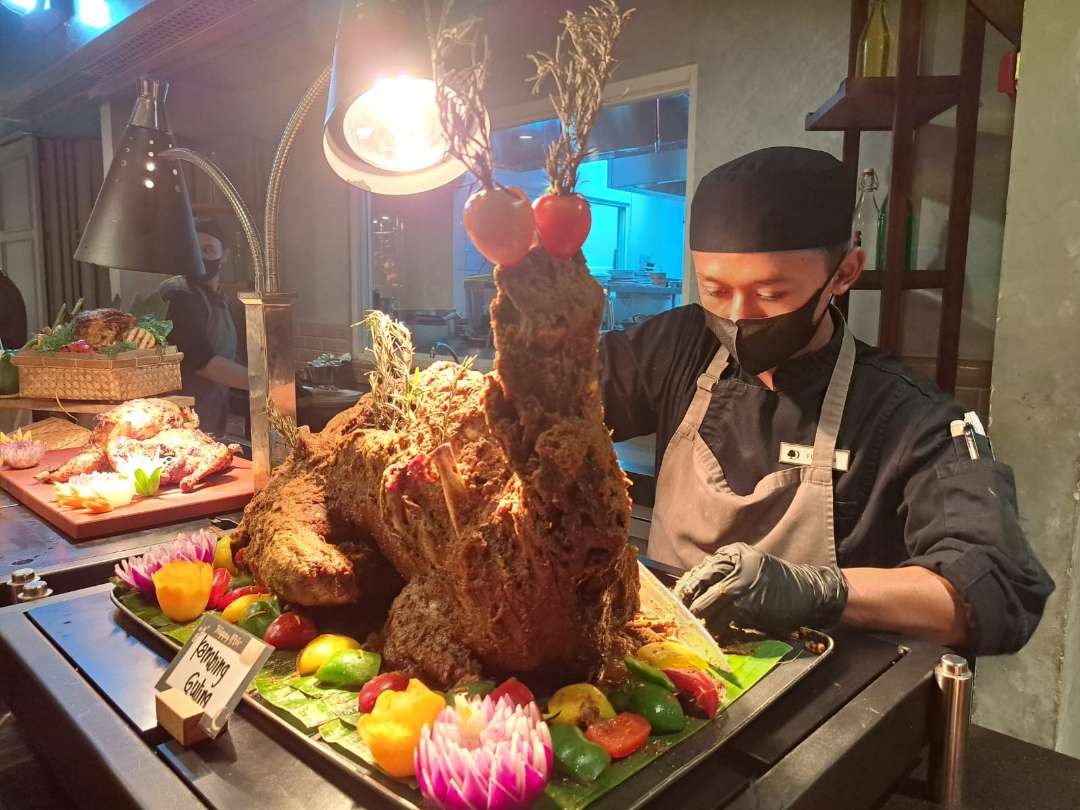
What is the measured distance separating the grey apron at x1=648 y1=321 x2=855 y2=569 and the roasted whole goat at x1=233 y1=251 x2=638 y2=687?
67cm

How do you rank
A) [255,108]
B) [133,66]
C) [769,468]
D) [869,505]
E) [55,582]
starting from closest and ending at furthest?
[55,582] < [869,505] < [769,468] < [133,66] < [255,108]

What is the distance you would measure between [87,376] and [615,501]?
2.33 m

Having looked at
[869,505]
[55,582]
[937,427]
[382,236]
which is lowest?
[55,582]

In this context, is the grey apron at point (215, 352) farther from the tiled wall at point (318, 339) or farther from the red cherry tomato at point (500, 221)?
the red cherry tomato at point (500, 221)

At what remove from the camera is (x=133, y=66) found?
5.55 m

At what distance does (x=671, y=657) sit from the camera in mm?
1052

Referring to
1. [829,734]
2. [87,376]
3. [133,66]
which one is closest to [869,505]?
[829,734]

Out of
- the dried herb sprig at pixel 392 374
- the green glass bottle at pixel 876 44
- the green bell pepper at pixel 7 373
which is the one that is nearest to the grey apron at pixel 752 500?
the dried herb sprig at pixel 392 374

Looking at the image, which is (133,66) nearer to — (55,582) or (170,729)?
(55,582)

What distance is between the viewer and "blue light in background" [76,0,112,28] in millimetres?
5039

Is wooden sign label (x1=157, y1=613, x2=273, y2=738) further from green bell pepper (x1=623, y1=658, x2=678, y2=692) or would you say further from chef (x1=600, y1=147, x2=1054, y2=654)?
chef (x1=600, y1=147, x2=1054, y2=654)

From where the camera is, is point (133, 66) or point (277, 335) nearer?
point (277, 335)

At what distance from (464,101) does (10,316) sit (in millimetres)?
4855

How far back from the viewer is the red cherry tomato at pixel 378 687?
949mm
